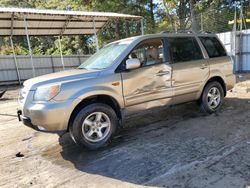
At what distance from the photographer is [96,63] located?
537cm

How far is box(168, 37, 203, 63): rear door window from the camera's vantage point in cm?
564

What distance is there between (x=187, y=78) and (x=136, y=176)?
2.90 metres

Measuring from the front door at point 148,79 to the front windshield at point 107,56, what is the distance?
0.95 feet

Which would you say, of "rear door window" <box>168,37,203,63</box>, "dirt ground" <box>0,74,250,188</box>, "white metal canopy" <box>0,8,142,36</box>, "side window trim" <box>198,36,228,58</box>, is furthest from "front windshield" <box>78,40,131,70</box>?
"white metal canopy" <box>0,8,142,36</box>

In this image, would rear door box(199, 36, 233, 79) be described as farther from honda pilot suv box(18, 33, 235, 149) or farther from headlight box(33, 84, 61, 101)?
headlight box(33, 84, 61, 101)

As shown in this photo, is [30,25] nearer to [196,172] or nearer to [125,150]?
[125,150]

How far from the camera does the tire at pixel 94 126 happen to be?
14.4 ft

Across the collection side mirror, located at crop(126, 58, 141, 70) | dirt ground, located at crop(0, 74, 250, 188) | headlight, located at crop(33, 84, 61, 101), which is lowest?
dirt ground, located at crop(0, 74, 250, 188)

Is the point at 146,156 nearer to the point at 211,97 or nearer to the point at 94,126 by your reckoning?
the point at 94,126

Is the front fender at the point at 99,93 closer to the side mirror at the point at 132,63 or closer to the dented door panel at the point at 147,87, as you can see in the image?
the dented door panel at the point at 147,87

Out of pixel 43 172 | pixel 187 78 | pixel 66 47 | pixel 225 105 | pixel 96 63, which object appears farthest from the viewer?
pixel 66 47

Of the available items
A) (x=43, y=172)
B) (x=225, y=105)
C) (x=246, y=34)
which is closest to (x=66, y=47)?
(x=246, y=34)

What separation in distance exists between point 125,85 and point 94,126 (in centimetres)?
95

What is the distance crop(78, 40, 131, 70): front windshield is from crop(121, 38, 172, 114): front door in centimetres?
29
